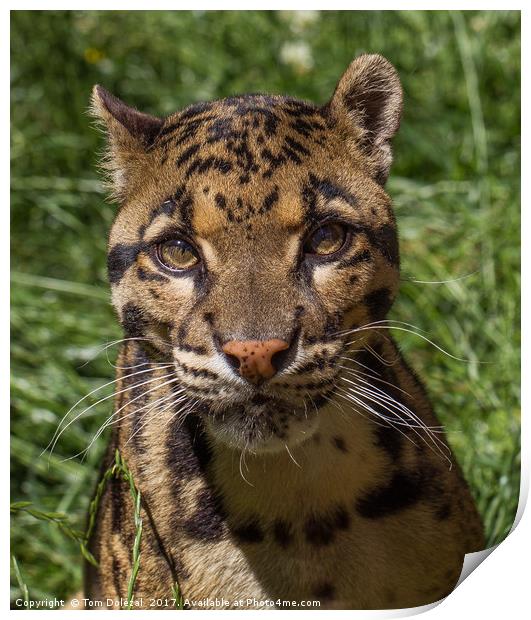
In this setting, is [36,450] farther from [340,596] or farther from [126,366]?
[340,596]

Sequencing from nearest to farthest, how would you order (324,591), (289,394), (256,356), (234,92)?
1. (256,356)
2. (289,394)
3. (324,591)
4. (234,92)

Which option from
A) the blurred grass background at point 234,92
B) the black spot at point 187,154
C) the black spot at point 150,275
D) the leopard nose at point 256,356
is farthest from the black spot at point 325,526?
the blurred grass background at point 234,92

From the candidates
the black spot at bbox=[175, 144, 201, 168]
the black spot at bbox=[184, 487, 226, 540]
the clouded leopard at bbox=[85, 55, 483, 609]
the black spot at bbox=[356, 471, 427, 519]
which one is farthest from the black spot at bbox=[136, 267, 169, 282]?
Result: the black spot at bbox=[356, 471, 427, 519]

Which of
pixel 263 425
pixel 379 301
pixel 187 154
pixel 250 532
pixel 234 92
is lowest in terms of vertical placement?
pixel 250 532

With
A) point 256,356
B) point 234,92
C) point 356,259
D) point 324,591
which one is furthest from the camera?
point 234,92

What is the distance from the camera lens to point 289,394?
2.86 meters

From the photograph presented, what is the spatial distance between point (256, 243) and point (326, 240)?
8.7 inches

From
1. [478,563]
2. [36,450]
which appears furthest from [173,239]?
[36,450]

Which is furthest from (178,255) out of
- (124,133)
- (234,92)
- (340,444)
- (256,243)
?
(234,92)

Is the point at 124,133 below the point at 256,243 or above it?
above

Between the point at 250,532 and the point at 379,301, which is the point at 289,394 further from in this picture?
the point at 250,532

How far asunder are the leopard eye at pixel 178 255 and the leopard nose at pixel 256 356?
371mm

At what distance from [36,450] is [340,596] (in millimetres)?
1905

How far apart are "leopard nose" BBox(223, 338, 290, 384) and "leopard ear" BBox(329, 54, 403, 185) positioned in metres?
0.83
